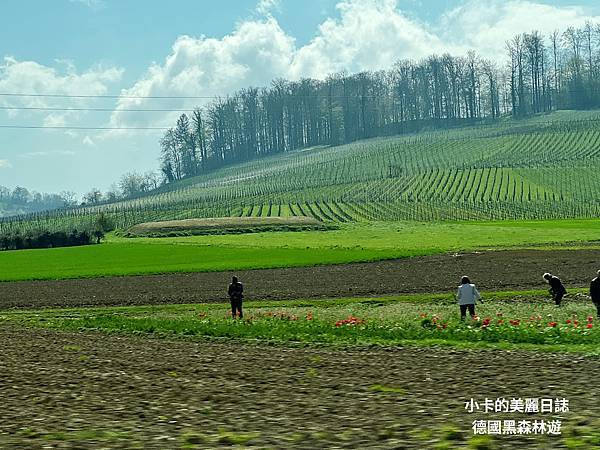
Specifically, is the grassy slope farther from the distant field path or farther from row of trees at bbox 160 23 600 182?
row of trees at bbox 160 23 600 182

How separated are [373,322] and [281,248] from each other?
1648 inches

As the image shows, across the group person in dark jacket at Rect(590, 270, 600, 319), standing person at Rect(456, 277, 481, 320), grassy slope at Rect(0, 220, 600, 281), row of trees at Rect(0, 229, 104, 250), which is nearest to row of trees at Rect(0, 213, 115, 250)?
row of trees at Rect(0, 229, 104, 250)

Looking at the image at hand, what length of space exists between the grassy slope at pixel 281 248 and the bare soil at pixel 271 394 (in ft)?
110

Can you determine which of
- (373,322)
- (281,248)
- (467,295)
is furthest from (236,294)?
(281,248)

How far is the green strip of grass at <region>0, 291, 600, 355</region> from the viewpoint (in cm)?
1998

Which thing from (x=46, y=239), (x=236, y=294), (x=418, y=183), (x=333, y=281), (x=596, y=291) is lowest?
(x=333, y=281)

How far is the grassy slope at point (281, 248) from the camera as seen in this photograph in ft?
177

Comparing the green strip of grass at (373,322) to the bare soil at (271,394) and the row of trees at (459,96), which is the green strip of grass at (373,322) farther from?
the row of trees at (459,96)

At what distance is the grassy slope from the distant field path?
408 centimetres

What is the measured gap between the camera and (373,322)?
23906 millimetres

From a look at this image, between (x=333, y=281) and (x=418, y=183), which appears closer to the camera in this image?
(x=333, y=281)

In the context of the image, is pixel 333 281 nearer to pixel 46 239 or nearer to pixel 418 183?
pixel 46 239

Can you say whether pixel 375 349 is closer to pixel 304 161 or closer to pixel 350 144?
pixel 304 161

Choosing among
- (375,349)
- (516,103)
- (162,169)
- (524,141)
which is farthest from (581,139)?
(375,349)
